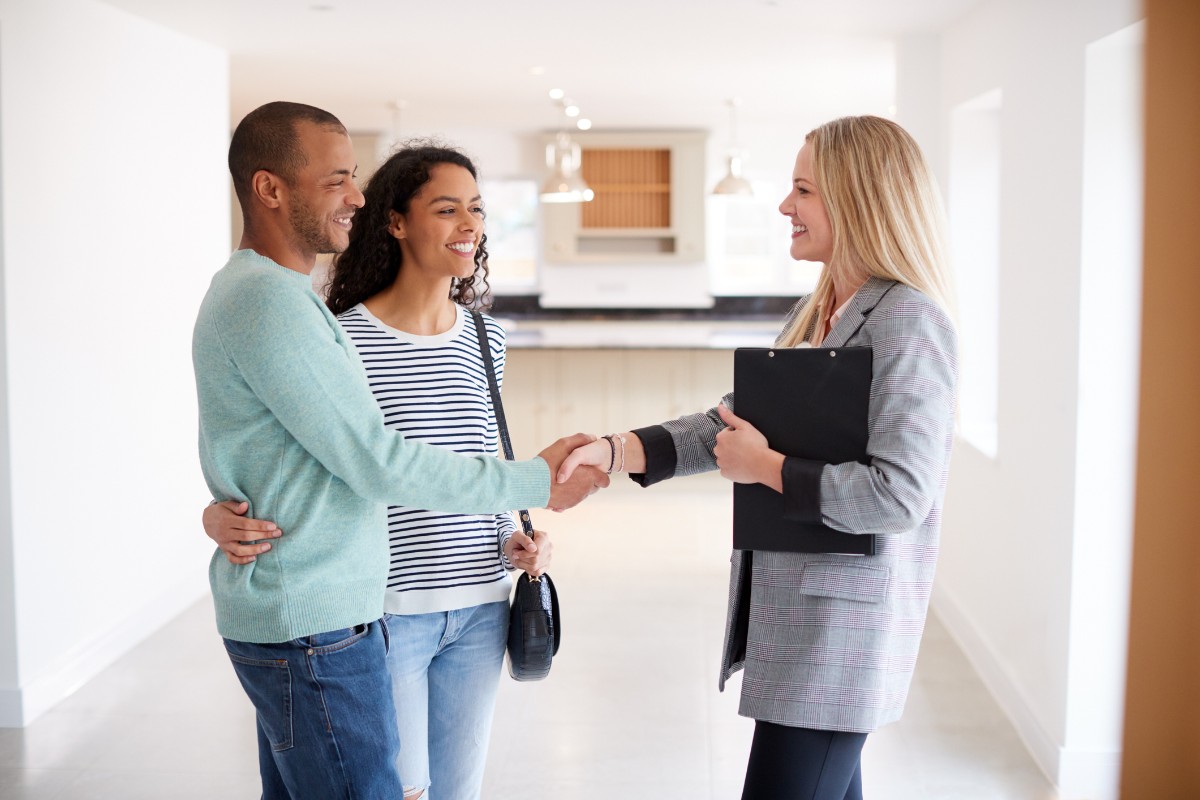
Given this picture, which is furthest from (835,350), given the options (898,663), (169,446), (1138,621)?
(169,446)

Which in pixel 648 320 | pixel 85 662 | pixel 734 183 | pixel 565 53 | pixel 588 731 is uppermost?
pixel 565 53

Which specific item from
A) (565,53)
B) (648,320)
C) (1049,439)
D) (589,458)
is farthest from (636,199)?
(589,458)

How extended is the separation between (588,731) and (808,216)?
95.5 inches

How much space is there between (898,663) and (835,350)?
472 millimetres

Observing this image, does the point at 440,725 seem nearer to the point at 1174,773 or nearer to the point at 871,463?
the point at 871,463

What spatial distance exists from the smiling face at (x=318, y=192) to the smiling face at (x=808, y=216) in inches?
25.6

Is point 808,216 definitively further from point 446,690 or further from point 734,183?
point 734,183

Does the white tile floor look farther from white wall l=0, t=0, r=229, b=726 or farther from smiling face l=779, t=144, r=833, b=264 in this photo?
smiling face l=779, t=144, r=833, b=264

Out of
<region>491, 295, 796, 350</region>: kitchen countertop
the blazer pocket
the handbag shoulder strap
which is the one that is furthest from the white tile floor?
<region>491, 295, 796, 350</region>: kitchen countertop

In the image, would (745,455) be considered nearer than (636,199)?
Yes

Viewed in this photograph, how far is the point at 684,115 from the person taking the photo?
9.23 meters

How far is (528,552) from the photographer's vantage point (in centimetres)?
187

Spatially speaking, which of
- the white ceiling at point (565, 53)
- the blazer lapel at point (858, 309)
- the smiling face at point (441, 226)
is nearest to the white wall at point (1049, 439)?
the white ceiling at point (565, 53)

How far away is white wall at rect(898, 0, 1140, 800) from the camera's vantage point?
9.91ft
